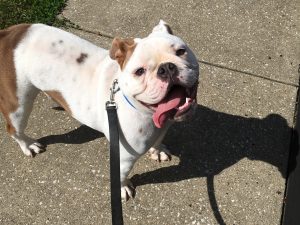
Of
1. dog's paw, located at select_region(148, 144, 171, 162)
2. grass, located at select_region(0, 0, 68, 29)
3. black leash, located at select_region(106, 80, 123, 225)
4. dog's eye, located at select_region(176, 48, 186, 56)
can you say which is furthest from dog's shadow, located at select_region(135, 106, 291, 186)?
grass, located at select_region(0, 0, 68, 29)

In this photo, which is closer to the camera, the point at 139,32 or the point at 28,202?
the point at 28,202

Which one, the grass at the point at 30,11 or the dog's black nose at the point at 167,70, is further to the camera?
the grass at the point at 30,11

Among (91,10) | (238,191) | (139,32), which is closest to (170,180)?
(238,191)

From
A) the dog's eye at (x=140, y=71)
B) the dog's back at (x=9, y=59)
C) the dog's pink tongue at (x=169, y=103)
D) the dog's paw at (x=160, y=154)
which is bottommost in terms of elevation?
the dog's paw at (x=160, y=154)

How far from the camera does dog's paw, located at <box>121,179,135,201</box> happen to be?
4.29m

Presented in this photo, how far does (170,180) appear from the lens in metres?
4.47

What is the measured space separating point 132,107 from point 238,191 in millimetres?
1689

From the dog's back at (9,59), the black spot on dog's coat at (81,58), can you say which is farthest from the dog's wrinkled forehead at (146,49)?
the dog's back at (9,59)

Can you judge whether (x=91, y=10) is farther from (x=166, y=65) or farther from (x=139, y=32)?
(x=166, y=65)

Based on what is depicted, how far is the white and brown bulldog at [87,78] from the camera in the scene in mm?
3082

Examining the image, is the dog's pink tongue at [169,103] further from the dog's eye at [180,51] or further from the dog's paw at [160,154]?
the dog's paw at [160,154]

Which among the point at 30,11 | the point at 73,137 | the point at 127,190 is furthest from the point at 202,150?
the point at 30,11

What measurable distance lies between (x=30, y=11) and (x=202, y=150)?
3.00 metres

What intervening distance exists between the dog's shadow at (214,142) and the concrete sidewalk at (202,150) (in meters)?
0.01
